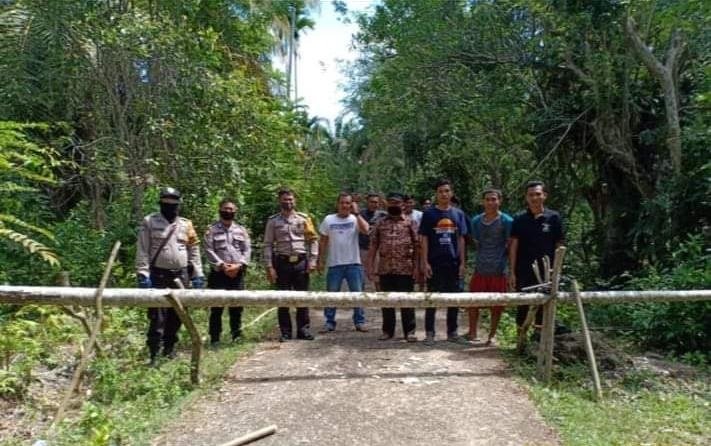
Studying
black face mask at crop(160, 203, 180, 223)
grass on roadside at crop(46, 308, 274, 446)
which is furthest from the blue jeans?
black face mask at crop(160, 203, 180, 223)

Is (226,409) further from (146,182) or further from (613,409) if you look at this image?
(146,182)

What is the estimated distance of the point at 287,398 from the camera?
537 centimetres

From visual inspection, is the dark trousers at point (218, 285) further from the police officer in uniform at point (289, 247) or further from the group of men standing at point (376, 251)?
the police officer in uniform at point (289, 247)

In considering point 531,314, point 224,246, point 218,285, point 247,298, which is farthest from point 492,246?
point 218,285

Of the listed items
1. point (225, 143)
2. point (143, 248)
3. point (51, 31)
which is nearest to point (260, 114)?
point (225, 143)

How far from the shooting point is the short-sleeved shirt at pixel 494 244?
689cm

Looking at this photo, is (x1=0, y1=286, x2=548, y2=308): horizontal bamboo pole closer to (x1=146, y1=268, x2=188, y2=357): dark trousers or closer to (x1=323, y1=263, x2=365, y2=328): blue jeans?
(x1=146, y1=268, x2=188, y2=357): dark trousers

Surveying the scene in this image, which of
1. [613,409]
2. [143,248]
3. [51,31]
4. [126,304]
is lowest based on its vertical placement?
[613,409]

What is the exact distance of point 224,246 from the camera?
23.3 ft

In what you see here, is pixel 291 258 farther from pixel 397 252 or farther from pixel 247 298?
pixel 247 298

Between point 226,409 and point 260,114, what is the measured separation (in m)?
7.44

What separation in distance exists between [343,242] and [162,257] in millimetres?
2124

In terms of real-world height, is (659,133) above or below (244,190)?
above

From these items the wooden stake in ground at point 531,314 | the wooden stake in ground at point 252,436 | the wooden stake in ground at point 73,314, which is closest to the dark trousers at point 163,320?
the wooden stake in ground at point 73,314
